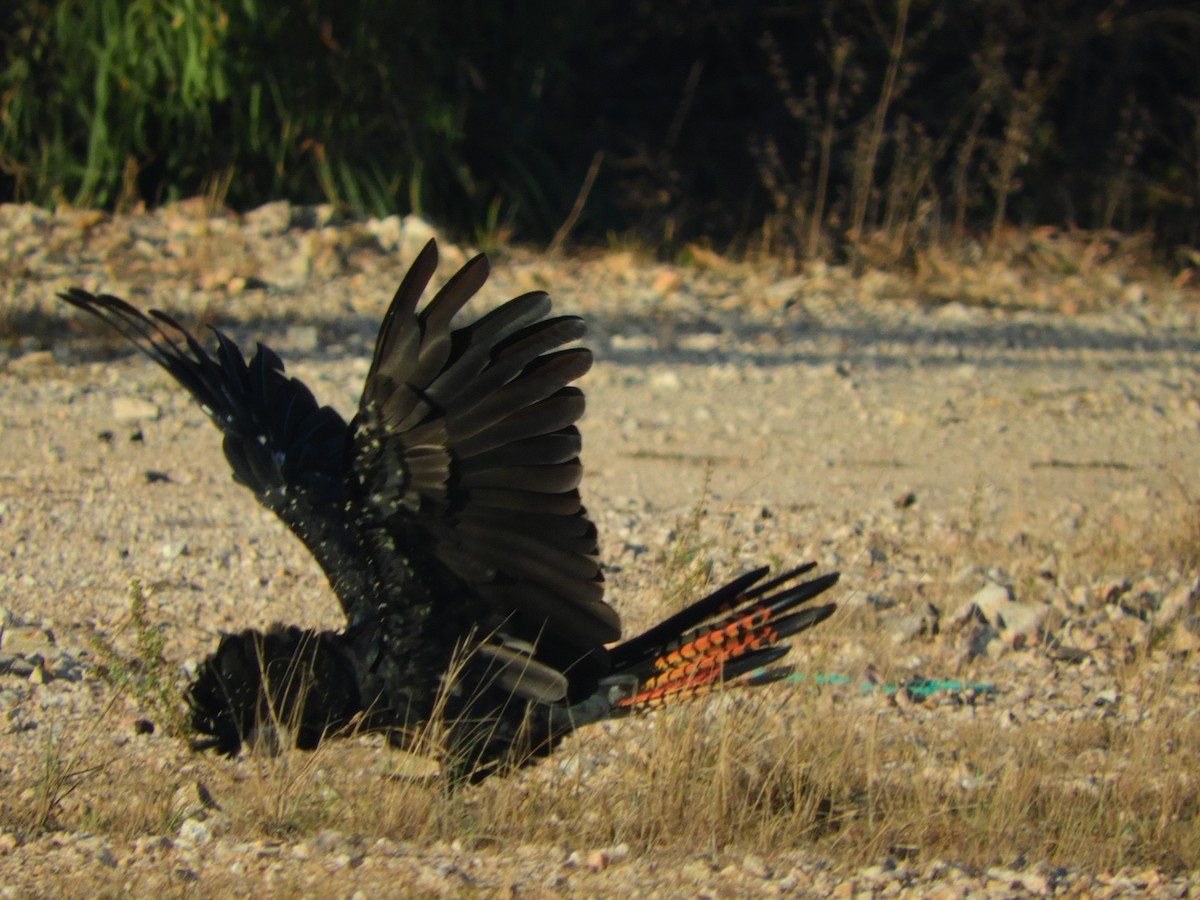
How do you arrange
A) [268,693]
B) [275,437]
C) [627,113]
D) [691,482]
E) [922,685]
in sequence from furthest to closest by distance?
→ [627,113] < [691,482] < [922,685] < [275,437] < [268,693]

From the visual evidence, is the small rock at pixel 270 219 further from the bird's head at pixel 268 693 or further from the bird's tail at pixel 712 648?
the bird's tail at pixel 712 648

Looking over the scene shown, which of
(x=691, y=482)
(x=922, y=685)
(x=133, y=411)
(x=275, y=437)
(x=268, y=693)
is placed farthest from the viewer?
(x=133, y=411)

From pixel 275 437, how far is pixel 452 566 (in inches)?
24.3

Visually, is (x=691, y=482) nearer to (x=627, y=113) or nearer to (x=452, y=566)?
(x=452, y=566)

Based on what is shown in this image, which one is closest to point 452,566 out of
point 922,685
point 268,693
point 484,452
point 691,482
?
point 484,452

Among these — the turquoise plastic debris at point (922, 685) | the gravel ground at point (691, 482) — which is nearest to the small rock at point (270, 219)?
the gravel ground at point (691, 482)

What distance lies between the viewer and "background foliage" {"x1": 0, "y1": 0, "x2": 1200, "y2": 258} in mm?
8844

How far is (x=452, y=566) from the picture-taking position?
132 inches

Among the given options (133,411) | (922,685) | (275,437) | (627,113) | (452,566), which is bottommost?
(922,685)

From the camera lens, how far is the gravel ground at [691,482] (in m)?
3.21

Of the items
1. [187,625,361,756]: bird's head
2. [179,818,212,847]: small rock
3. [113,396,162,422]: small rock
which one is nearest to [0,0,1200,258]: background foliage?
[113,396,162,422]: small rock

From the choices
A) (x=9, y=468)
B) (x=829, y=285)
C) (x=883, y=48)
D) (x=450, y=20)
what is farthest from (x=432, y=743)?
Answer: (x=883, y=48)

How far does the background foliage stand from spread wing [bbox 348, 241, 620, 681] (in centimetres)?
593

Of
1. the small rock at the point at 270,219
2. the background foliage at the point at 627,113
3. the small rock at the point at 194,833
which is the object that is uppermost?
the background foliage at the point at 627,113
